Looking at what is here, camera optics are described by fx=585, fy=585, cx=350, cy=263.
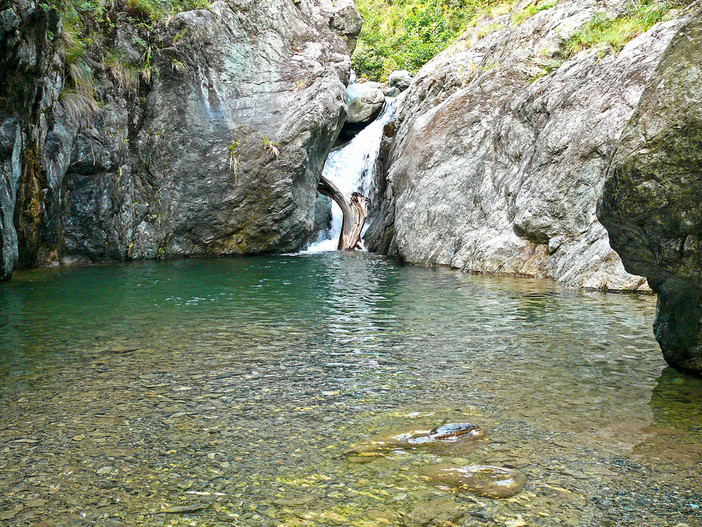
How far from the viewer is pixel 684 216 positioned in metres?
3.63

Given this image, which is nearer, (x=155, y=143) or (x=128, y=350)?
(x=128, y=350)

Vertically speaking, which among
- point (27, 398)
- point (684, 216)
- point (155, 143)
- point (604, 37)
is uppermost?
point (604, 37)

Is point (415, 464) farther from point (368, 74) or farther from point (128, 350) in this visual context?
point (368, 74)

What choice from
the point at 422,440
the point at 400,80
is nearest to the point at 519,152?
the point at 422,440

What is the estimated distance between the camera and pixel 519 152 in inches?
580

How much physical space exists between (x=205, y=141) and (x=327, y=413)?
Answer: 15715 mm

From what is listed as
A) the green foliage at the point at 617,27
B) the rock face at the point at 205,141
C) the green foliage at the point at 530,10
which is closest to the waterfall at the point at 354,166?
the rock face at the point at 205,141

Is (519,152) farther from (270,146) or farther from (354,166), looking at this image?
(354,166)

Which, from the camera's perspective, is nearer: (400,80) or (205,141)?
(205,141)

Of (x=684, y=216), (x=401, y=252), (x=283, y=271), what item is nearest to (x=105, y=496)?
(x=684, y=216)

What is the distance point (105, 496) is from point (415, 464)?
1.62 m

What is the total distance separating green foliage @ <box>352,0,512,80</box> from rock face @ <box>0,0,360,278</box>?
11540 mm

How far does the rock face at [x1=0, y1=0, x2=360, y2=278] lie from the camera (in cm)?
1602

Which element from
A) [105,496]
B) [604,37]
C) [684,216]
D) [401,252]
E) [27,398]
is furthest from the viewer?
[401,252]
